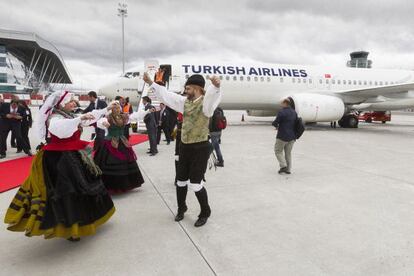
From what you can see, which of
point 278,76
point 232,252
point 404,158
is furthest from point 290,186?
point 278,76

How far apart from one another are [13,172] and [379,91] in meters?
15.4

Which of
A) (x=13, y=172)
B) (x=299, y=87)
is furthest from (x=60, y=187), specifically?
(x=299, y=87)

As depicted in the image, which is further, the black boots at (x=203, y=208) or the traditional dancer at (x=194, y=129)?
the black boots at (x=203, y=208)

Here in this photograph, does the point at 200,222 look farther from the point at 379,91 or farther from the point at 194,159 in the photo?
the point at 379,91

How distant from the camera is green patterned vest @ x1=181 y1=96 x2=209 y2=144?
319 cm

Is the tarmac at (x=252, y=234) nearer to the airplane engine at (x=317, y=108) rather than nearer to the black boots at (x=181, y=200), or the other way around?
the black boots at (x=181, y=200)

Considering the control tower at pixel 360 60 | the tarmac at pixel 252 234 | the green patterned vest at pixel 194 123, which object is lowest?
the tarmac at pixel 252 234

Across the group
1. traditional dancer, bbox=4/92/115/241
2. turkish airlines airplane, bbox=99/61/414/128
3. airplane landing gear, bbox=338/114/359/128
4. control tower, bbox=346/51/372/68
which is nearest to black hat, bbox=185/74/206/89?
traditional dancer, bbox=4/92/115/241

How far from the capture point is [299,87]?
623 inches

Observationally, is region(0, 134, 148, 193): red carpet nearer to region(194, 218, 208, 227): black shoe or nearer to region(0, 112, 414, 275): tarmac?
region(0, 112, 414, 275): tarmac

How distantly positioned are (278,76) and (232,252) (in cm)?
1408

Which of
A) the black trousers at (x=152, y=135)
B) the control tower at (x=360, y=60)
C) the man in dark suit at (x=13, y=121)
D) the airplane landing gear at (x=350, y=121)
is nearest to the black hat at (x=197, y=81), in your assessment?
the black trousers at (x=152, y=135)

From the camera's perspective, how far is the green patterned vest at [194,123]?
10.5 ft

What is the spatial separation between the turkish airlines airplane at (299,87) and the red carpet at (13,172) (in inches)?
305
